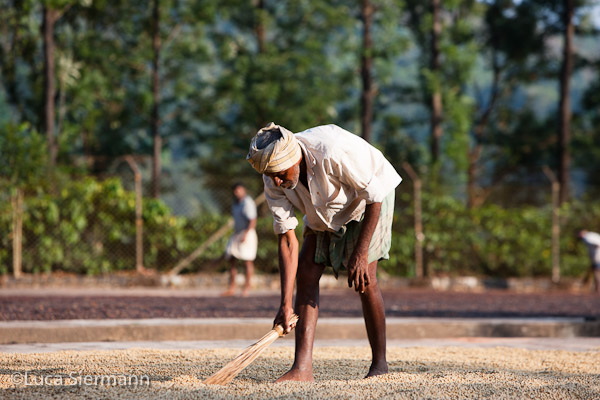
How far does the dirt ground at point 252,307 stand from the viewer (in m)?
8.72

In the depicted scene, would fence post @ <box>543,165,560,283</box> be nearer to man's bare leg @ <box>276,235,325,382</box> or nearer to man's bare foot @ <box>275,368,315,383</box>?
man's bare leg @ <box>276,235,325,382</box>

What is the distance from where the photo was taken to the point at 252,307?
1004cm

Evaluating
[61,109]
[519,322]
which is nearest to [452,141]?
[61,109]

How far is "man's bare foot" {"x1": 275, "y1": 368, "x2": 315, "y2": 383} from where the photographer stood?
14.9 feet

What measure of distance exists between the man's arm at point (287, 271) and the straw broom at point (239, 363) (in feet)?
0.16

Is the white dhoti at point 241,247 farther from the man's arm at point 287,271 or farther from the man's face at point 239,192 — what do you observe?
the man's arm at point 287,271

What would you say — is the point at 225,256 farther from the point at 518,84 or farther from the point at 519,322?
the point at 518,84

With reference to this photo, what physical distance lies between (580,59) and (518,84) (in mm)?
4645

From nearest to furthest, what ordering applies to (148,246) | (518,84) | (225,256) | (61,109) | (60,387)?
(60,387) → (225,256) → (148,246) → (61,109) → (518,84)

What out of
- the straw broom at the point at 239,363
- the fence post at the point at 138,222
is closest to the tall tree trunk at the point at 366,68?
the fence post at the point at 138,222

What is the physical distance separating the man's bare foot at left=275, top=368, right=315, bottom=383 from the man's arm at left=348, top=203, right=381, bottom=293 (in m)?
0.56

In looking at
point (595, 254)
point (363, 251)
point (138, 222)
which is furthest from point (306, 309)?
point (595, 254)

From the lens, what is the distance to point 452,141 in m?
24.3

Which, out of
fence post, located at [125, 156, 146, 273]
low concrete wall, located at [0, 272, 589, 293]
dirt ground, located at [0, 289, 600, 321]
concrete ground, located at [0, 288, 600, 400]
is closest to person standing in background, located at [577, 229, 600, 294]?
low concrete wall, located at [0, 272, 589, 293]
